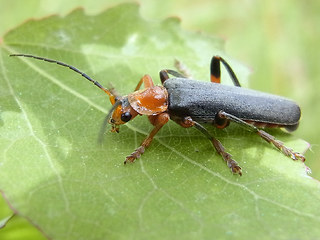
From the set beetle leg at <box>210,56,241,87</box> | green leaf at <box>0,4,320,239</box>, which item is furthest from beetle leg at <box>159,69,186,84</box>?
beetle leg at <box>210,56,241,87</box>

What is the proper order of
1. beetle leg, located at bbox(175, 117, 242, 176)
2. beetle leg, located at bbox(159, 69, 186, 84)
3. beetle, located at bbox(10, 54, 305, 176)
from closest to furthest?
beetle leg, located at bbox(175, 117, 242, 176) → beetle, located at bbox(10, 54, 305, 176) → beetle leg, located at bbox(159, 69, 186, 84)

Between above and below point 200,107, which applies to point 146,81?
above

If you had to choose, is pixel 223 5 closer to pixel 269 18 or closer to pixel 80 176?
pixel 269 18

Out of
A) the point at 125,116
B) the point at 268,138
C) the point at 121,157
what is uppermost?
the point at 125,116

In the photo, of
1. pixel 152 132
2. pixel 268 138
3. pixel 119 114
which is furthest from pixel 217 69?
pixel 119 114

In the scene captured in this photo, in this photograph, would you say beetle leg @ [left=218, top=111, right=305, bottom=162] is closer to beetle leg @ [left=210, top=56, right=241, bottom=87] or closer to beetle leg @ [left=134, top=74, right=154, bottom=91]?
beetle leg @ [left=210, top=56, right=241, bottom=87]

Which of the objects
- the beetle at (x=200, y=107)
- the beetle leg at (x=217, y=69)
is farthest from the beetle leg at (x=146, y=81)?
the beetle leg at (x=217, y=69)

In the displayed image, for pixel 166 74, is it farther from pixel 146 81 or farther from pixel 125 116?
pixel 125 116
